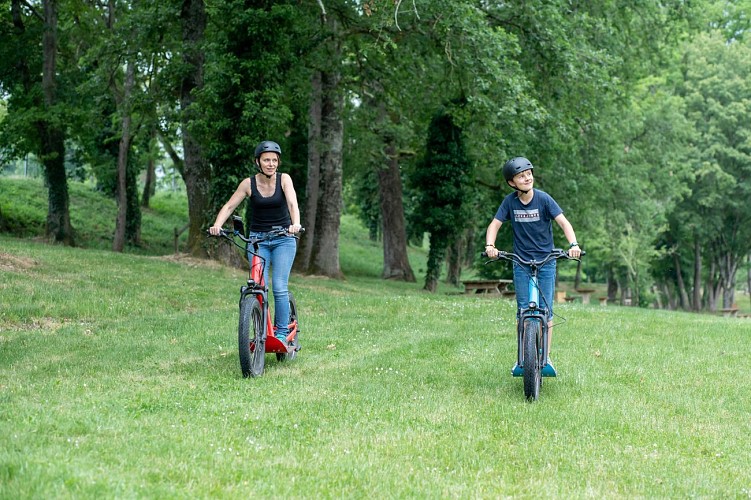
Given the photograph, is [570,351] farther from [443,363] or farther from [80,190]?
[80,190]

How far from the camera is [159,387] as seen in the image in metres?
8.41

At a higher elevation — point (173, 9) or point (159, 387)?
point (173, 9)

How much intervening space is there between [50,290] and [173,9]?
10.4m

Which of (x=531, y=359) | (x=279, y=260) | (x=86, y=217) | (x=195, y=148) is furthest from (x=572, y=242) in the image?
(x=86, y=217)

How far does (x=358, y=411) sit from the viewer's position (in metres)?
7.59

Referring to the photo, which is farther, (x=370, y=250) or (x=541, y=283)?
(x=370, y=250)

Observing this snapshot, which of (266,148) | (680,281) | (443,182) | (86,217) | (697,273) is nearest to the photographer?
(266,148)

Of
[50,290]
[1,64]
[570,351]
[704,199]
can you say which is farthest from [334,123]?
[704,199]

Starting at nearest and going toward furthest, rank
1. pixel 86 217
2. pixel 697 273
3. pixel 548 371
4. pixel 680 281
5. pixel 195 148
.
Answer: pixel 548 371 → pixel 195 148 → pixel 86 217 → pixel 697 273 → pixel 680 281

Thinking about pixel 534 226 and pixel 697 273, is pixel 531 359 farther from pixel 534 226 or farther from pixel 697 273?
pixel 697 273

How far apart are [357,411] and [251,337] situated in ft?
6.35

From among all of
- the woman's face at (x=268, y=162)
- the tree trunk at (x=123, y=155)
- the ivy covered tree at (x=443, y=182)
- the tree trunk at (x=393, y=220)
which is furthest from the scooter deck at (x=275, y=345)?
the tree trunk at (x=393, y=220)

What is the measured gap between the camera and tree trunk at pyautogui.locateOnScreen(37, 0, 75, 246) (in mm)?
26297

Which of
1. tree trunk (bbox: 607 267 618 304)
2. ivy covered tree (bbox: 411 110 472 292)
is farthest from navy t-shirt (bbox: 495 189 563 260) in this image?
tree trunk (bbox: 607 267 618 304)
